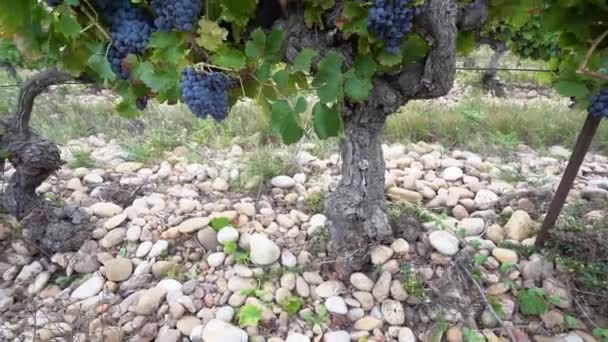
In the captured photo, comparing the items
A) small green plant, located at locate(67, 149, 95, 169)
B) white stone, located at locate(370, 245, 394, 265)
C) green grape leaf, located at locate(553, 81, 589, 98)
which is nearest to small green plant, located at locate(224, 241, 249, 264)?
white stone, located at locate(370, 245, 394, 265)

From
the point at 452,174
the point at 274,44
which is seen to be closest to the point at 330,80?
the point at 274,44

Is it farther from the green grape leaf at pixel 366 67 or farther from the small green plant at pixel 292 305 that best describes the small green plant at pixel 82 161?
the green grape leaf at pixel 366 67

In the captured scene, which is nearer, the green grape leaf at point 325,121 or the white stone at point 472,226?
the green grape leaf at point 325,121

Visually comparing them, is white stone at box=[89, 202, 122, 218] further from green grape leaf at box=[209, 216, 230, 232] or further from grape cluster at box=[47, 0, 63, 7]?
grape cluster at box=[47, 0, 63, 7]

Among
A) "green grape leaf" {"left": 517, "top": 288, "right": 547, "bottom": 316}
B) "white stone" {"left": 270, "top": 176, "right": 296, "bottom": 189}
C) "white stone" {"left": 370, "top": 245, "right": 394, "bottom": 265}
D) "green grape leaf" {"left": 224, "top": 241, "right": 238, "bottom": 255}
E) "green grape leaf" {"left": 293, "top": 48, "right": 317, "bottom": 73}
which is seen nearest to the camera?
"green grape leaf" {"left": 293, "top": 48, "right": 317, "bottom": 73}

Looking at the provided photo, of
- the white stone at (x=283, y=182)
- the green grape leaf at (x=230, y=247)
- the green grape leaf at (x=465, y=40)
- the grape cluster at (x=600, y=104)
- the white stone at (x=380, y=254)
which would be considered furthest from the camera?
the white stone at (x=283, y=182)

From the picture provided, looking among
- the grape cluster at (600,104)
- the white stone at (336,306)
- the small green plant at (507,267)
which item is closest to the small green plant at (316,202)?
the white stone at (336,306)

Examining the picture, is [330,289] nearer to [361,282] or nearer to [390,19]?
[361,282]

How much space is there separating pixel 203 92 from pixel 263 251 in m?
0.83

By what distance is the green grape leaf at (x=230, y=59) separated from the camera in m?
1.05

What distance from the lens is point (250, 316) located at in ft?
4.77

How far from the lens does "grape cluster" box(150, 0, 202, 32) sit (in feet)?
3.22

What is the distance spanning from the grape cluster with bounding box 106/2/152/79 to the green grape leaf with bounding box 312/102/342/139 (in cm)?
46

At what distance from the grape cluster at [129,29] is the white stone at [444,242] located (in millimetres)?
1193
